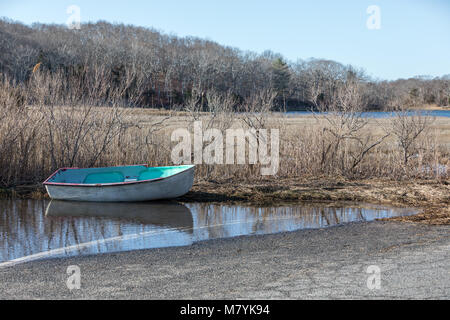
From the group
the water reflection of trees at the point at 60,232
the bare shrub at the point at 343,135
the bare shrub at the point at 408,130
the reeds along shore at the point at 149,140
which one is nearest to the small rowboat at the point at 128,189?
the water reflection of trees at the point at 60,232

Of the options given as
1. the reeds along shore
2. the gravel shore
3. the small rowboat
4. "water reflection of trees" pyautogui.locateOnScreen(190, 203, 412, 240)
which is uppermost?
the reeds along shore

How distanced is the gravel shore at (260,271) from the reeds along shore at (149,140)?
6.76 metres

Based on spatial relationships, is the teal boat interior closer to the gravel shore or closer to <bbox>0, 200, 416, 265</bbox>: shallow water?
<bbox>0, 200, 416, 265</bbox>: shallow water

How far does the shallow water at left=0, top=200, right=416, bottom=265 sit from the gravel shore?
0.80m

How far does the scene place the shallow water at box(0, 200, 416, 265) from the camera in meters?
8.74

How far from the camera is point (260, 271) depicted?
6719 millimetres

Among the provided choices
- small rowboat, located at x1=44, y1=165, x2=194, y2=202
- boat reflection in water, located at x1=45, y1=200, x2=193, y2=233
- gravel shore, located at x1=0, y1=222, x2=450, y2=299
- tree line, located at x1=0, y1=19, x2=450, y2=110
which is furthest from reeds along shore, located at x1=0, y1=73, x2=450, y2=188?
tree line, located at x1=0, y1=19, x2=450, y2=110

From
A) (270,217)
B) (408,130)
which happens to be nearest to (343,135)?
(408,130)

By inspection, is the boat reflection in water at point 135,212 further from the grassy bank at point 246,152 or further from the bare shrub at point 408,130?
the bare shrub at point 408,130

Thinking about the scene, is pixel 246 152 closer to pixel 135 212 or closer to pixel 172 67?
pixel 135 212

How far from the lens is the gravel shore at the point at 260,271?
5.78 meters

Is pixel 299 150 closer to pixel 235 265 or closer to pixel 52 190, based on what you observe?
pixel 52 190
